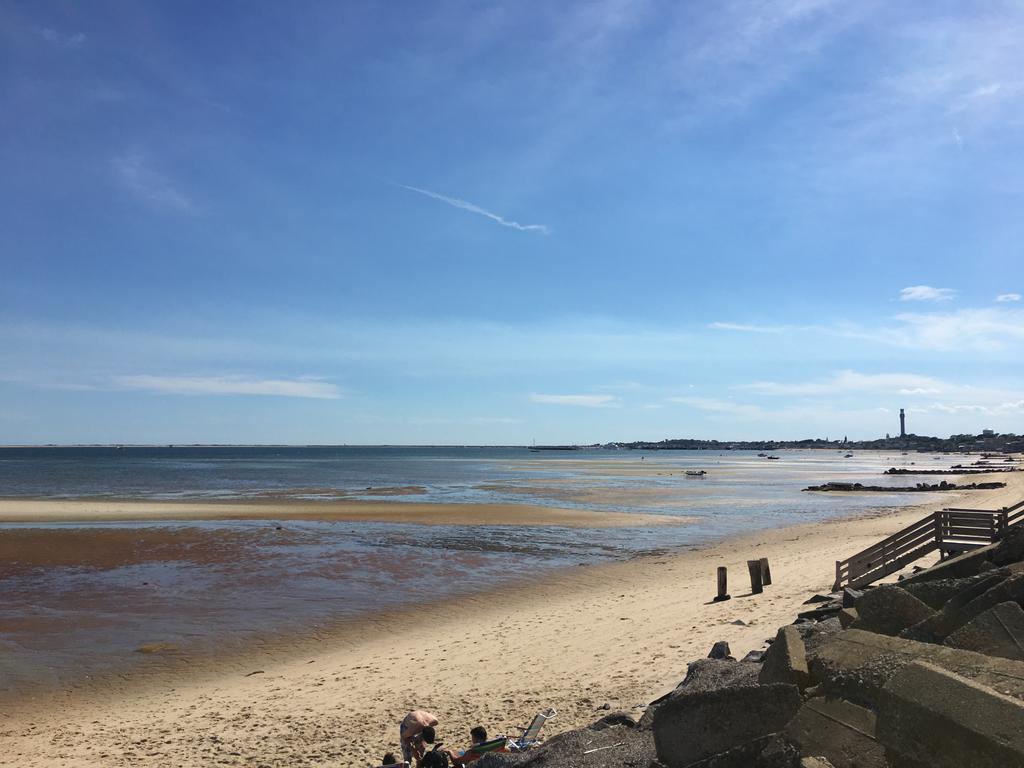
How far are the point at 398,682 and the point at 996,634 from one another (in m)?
8.25

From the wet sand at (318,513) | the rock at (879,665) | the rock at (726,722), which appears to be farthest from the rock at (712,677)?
the wet sand at (318,513)

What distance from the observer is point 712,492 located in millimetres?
54719

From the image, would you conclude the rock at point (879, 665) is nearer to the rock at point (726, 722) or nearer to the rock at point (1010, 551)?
the rock at point (726, 722)

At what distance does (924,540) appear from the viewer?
47.1ft

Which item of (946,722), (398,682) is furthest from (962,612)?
(398,682)

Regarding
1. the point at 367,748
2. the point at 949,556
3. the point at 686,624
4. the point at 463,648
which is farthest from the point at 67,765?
the point at 949,556

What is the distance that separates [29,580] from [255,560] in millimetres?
6269

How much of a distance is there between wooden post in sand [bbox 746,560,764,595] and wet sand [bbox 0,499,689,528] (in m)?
16.9

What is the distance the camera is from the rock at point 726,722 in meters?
4.84

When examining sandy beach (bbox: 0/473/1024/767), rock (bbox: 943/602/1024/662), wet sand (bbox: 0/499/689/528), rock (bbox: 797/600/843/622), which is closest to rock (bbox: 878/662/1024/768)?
rock (bbox: 943/602/1024/662)

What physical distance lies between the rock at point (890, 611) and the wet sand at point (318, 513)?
2614 cm

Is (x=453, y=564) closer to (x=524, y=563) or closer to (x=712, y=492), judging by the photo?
(x=524, y=563)

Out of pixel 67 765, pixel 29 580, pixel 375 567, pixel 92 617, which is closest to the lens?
pixel 67 765

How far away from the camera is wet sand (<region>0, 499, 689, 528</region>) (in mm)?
34875
